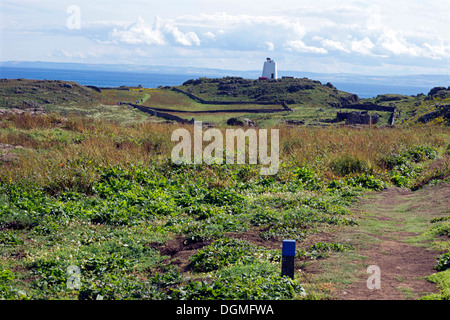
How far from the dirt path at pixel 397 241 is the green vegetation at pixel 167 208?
1.20 feet

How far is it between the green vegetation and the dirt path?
37 cm

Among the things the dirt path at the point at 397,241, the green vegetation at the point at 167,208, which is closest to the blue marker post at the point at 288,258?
the green vegetation at the point at 167,208

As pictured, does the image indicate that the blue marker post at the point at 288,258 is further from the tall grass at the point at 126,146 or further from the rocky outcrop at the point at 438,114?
the rocky outcrop at the point at 438,114

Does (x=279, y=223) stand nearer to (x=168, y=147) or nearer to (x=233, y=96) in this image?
(x=168, y=147)

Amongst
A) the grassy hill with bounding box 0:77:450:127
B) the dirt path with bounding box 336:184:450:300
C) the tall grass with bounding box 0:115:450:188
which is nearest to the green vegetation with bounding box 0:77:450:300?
the tall grass with bounding box 0:115:450:188

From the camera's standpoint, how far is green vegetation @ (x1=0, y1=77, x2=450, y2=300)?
5.62m

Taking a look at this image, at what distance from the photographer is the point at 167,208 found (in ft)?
30.2

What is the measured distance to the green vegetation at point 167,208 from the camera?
5.62m

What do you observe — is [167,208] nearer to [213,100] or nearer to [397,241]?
[397,241]

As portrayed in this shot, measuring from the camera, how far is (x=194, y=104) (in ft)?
223

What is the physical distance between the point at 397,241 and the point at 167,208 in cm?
459

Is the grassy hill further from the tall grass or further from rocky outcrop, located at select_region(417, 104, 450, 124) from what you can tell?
the tall grass

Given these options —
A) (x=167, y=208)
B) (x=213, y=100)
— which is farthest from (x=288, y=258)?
(x=213, y=100)
